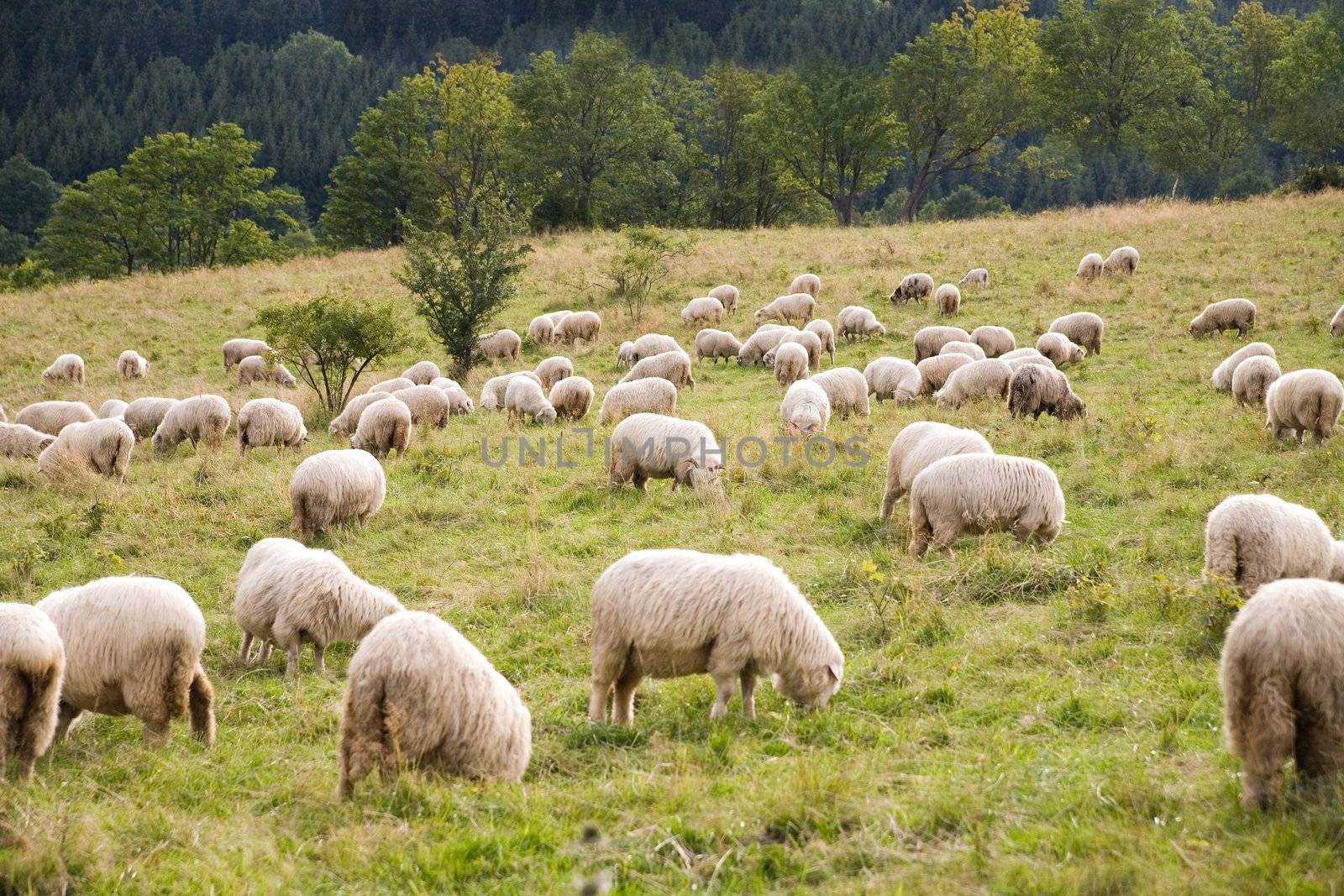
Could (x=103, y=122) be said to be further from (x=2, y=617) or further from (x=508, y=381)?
(x=2, y=617)

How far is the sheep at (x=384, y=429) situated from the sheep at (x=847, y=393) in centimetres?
650

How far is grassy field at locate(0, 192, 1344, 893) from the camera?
14.3 feet

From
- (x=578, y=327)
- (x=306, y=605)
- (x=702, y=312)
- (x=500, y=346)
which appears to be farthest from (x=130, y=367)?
(x=306, y=605)

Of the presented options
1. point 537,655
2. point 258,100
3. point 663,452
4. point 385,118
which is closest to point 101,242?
point 385,118

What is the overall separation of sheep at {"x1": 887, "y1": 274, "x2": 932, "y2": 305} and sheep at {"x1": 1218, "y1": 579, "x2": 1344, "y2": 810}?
2197 cm

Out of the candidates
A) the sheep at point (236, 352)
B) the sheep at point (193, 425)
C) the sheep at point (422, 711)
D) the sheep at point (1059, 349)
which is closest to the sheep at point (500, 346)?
the sheep at point (236, 352)

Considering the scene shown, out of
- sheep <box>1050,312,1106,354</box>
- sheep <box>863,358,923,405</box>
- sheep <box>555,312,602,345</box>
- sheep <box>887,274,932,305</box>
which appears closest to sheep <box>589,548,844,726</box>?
sheep <box>863,358,923,405</box>

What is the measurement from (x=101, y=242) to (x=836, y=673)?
58384 mm

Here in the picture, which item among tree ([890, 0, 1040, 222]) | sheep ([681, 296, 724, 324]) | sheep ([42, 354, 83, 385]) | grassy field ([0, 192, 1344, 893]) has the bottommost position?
grassy field ([0, 192, 1344, 893])

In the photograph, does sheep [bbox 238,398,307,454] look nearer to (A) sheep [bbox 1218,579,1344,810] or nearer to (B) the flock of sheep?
(B) the flock of sheep

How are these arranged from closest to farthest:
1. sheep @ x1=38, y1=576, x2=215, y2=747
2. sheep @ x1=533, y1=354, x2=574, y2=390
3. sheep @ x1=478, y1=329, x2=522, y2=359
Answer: sheep @ x1=38, y1=576, x2=215, y2=747, sheep @ x1=533, y1=354, x2=574, y2=390, sheep @ x1=478, y1=329, x2=522, y2=359

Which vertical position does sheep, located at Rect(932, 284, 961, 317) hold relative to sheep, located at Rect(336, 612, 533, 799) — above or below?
above

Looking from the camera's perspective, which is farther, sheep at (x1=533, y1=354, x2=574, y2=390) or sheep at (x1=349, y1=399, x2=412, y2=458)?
sheep at (x1=533, y1=354, x2=574, y2=390)

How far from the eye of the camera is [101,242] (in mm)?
53969
